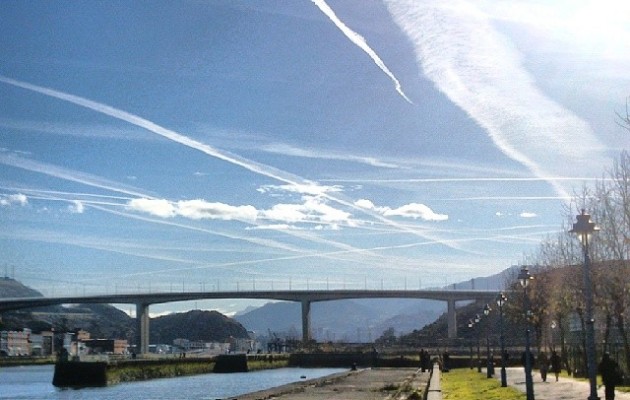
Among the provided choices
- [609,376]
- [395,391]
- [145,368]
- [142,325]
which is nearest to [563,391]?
[609,376]

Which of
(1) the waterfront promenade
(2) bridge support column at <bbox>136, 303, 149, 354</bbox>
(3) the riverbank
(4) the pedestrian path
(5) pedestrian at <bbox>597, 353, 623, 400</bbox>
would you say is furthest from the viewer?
(2) bridge support column at <bbox>136, 303, 149, 354</bbox>

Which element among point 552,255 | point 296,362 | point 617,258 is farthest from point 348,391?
point 296,362

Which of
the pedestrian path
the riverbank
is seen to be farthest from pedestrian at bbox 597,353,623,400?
the riverbank

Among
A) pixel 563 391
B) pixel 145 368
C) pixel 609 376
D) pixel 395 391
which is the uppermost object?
pixel 609 376

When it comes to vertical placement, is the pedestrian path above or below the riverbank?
above

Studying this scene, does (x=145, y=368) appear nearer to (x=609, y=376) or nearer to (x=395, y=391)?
(x=395, y=391)

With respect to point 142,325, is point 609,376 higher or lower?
lower

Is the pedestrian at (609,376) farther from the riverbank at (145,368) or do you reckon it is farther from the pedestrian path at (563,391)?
the riverbank at (145,368)

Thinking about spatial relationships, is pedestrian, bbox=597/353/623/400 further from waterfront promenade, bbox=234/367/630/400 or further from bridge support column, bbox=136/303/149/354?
bridge support column, bbox=136/303/149/354

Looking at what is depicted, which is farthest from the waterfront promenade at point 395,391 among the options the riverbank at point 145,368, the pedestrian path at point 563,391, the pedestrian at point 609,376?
the riverbank at point 145,368

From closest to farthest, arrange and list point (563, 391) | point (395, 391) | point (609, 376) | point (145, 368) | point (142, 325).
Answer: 1. point (609, 376)
2. point (563, 391)
3. point (395, 391)
4. point (145, 368)
5. point (142, 325)

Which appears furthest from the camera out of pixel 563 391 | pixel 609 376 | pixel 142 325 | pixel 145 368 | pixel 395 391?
pixel 142 325

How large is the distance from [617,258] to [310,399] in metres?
18.4

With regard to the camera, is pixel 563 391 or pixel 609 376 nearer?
pixel 609 376
